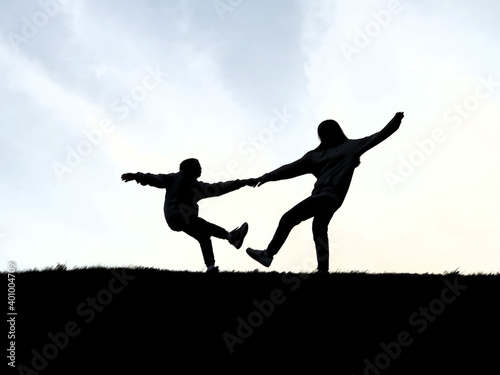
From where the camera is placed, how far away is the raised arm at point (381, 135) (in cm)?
852

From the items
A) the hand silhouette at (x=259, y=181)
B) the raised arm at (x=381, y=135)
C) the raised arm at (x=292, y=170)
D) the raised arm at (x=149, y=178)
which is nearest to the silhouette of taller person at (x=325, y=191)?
the raised arm at (x=381, y=135)

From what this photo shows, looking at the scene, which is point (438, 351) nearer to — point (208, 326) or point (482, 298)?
point (482, 298)

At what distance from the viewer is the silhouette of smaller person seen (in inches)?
379

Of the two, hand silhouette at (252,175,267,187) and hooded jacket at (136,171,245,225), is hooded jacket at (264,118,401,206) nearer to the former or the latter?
hand silhouette at (252,175,267,187)

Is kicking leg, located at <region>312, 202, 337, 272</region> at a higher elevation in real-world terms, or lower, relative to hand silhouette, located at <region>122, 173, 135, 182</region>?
lower

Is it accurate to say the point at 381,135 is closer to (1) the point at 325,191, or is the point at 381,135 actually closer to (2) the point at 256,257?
(1) the point at 325,191

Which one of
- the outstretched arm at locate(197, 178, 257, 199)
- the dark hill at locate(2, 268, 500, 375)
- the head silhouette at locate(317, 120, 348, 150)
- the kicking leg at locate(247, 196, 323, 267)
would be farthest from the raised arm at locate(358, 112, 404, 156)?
the outstretched arm at locate(197, 178, 257, 199)

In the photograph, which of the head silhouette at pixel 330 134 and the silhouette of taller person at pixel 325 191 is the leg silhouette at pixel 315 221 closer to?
the silhouette of taller person at pixel 325 191

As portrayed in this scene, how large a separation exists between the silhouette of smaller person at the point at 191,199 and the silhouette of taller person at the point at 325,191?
127 cm

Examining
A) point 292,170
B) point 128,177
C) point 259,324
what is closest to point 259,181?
point 292,170

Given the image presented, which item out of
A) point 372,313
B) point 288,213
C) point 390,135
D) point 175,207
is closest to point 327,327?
point 372,313

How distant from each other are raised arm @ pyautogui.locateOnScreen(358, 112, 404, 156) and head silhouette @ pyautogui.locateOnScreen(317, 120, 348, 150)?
32cm

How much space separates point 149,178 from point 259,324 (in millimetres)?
4314

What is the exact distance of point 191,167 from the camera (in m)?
10.1
